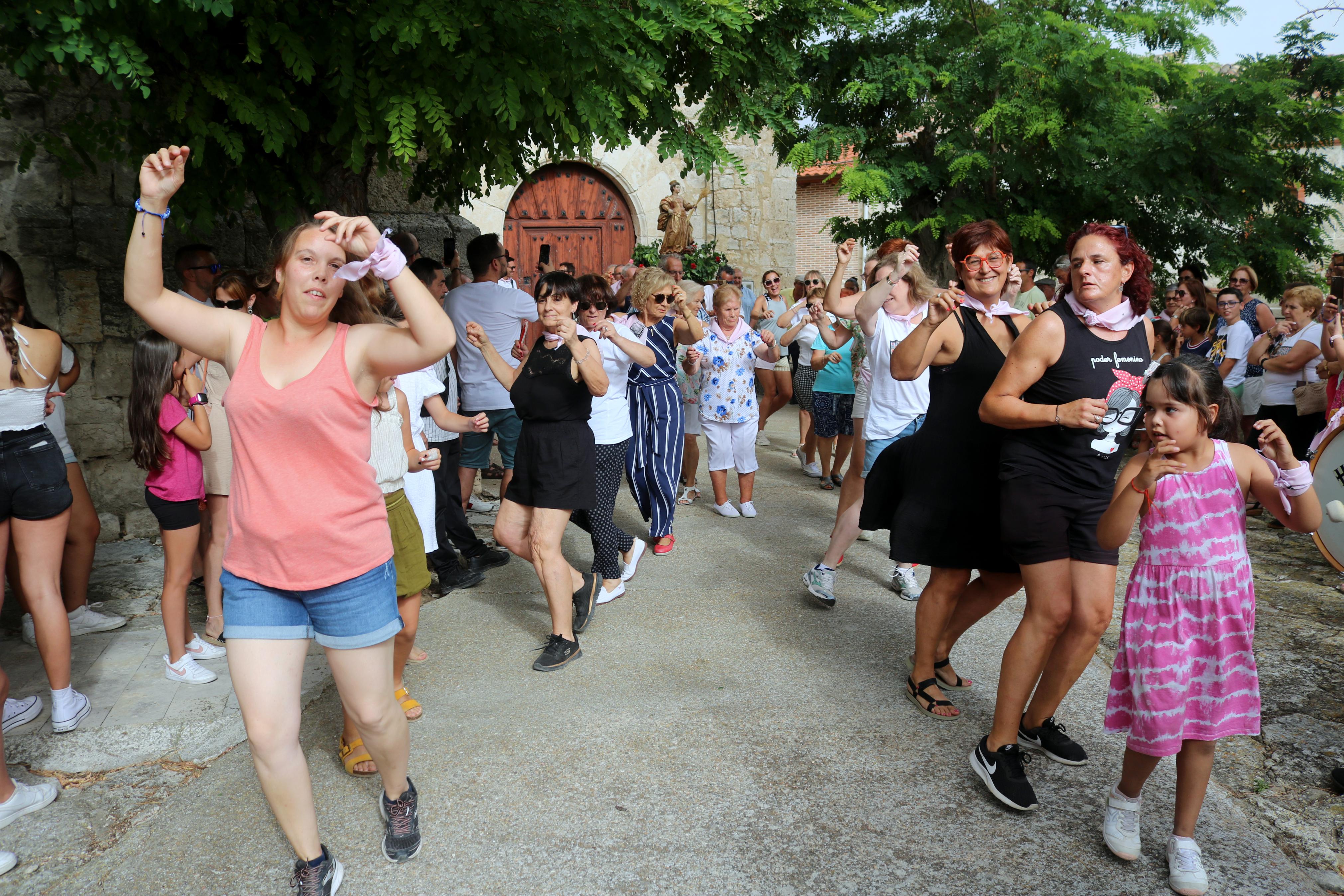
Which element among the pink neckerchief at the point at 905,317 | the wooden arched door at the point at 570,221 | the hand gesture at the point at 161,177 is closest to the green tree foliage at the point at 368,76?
the hand gesture at the point at 161,177

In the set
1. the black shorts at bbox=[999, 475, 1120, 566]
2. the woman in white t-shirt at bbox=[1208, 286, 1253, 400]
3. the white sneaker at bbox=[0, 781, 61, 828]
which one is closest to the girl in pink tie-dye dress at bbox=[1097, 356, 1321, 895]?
the black shorts at bbox=[999, 475, 1120, 566]

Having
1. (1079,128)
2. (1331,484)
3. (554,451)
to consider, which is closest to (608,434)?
(554,451)

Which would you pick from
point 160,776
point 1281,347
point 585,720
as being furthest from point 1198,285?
point 160,776

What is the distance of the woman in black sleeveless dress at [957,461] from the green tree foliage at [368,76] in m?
1.70

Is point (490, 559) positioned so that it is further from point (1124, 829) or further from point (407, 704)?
point (1124, 829)

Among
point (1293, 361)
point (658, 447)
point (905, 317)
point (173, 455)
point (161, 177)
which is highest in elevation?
point (161, 177)

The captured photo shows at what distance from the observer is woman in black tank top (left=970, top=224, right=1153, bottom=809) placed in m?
3.05

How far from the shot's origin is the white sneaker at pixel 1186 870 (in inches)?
103

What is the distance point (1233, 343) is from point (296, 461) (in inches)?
313

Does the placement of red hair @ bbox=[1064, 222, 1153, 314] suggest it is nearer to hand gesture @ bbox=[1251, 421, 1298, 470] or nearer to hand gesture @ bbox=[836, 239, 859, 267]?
hand gesture @ bbox=[1251, 421, 1298, 470]

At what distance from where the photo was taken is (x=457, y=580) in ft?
18.6

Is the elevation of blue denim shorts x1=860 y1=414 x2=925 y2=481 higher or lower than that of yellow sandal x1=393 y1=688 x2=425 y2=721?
higher

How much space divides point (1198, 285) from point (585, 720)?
25.9ft

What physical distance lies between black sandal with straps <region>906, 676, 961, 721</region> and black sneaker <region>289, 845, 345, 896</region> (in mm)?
2341
